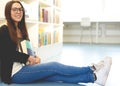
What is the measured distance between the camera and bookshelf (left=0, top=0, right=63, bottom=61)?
3523 mm

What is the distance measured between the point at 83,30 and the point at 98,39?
25.5 inches

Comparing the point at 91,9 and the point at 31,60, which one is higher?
the point at 91,9

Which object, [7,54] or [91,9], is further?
[91,9]

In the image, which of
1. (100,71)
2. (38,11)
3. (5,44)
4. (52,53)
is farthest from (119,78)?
(52,53)

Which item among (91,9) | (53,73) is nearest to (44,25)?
(53,73)

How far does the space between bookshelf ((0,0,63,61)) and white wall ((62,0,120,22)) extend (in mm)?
3178

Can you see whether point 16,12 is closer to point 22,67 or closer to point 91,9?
point 22,67

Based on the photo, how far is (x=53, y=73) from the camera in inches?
80.5

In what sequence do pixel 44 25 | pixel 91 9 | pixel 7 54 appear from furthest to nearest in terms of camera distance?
pixel 91 9, pixel 44 25, pixel 7 54

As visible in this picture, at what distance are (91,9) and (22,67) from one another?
687 centimetres

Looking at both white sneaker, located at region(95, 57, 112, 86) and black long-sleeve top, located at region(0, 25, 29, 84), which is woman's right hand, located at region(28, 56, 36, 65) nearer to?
black long-sleeve top, located at region(0, 25, 29, 84)

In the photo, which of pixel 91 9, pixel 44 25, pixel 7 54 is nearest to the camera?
pixel 7 54

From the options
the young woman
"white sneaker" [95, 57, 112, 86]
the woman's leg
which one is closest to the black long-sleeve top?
the young woman

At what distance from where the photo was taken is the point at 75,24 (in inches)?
348
